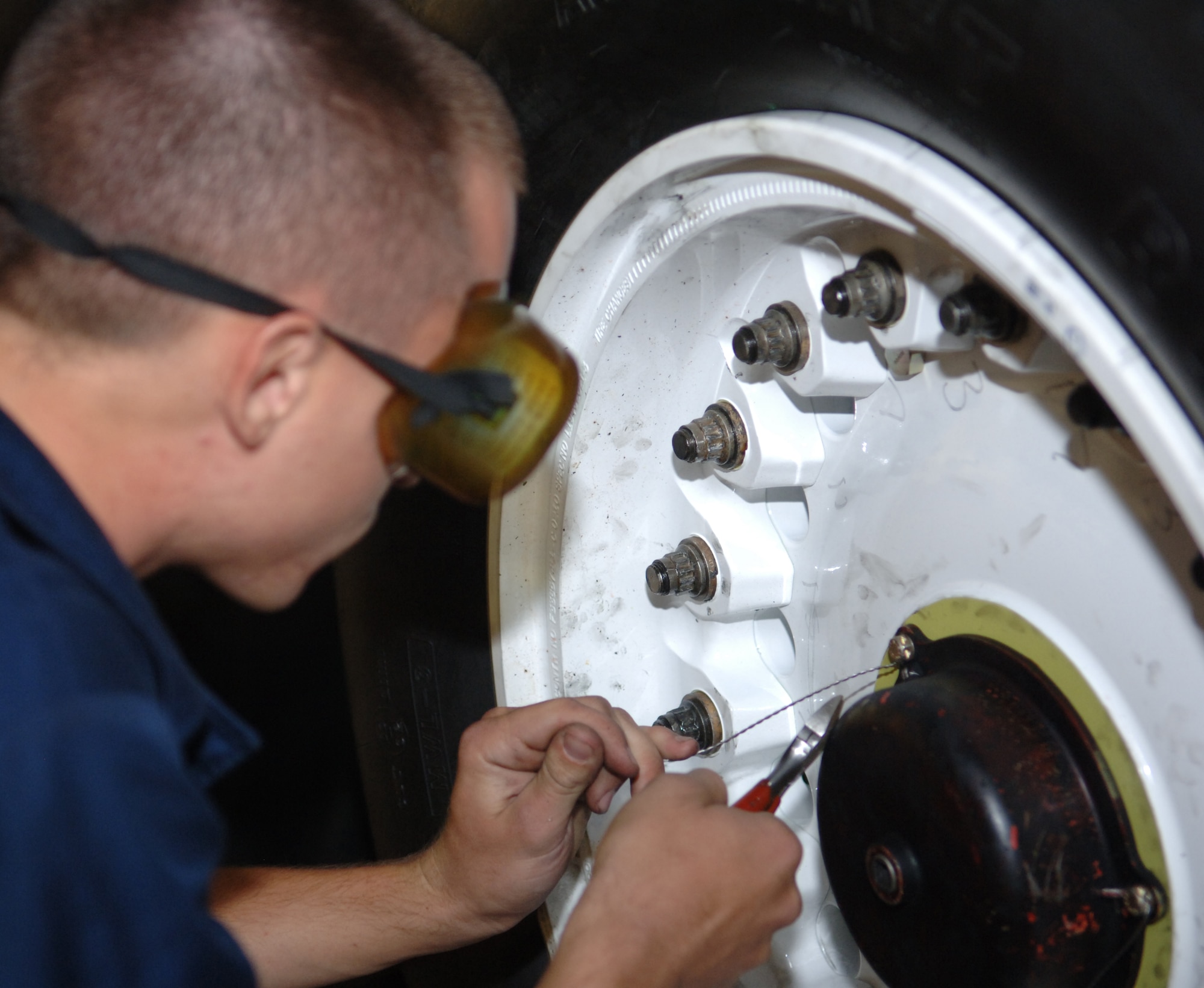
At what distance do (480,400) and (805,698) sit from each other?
19.0 inches

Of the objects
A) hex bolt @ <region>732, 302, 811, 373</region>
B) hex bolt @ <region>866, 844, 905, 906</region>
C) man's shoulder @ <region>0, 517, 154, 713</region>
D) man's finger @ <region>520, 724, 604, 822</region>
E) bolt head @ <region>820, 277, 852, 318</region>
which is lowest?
man's finger @ <region>520, 724, 604, 822</region>

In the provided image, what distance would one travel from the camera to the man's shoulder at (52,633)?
1.99ft

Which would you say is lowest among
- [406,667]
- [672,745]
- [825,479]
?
[406,667]

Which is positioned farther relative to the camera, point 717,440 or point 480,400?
point 717,440

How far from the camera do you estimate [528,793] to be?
1.02 m

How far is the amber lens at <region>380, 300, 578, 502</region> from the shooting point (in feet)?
2.56

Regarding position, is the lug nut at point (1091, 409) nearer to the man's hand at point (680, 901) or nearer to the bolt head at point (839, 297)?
the bolt head at point (839, 297)

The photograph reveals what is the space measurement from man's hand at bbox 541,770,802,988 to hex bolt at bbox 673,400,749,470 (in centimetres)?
34

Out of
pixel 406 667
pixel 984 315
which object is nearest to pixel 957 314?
pixel 984 315

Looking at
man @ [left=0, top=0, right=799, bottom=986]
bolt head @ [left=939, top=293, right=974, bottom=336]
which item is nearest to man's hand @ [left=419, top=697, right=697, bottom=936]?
man @ [left=0, top=0, right=799, bottom=986]

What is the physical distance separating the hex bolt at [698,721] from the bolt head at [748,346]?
377 mm

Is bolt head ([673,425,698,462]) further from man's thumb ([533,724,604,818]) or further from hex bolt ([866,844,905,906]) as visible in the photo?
hex bolt ([866,844,905,906])

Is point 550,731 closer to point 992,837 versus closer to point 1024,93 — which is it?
point 992,837

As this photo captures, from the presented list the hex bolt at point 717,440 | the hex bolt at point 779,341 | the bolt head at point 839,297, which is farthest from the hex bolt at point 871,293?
the hex bolt at point 717,440
